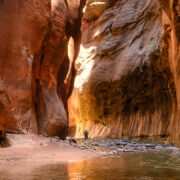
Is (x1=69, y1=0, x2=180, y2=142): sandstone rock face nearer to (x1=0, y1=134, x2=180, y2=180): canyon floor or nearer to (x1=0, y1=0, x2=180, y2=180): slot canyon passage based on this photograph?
(x1=0, y1=0, x2=180, y2=180): slot canyon passage

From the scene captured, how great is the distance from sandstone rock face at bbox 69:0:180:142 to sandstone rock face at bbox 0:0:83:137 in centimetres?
596

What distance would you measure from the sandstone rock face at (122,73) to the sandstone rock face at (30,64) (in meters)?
5.96

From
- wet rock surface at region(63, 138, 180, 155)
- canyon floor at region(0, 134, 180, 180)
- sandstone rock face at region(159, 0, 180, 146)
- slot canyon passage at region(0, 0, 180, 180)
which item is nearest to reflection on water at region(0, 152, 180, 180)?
canyon floor at region(0, 134, 180, 180)

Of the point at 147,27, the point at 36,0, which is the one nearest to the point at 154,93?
the point at 147,27

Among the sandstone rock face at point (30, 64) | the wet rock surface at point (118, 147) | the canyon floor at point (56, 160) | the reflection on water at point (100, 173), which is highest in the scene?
the sandstone rock face at point (30, 64)

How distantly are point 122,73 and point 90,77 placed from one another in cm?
356

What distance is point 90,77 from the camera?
2097 cm

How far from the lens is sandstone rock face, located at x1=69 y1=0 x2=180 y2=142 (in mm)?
15656

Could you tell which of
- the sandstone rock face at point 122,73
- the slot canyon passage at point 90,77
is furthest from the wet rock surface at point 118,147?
the sandstone rock face at point 122,73

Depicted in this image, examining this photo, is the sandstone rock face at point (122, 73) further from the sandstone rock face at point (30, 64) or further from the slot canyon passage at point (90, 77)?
the sandstone rock face at point (30, 64)

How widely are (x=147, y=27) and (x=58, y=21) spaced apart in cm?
733

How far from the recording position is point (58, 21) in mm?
14016

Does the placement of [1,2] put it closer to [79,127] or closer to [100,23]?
[100,23]

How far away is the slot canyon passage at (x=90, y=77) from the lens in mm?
8547
